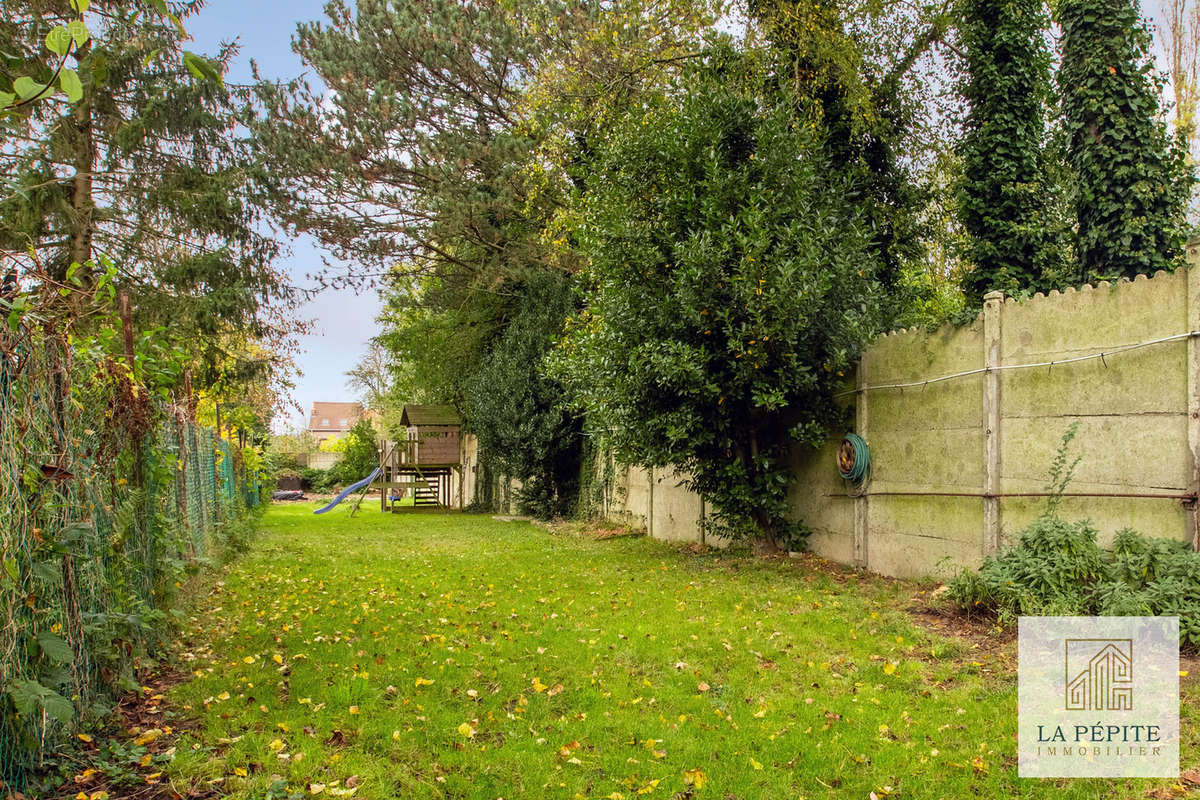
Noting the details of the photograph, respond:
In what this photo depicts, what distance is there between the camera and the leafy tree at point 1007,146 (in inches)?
457

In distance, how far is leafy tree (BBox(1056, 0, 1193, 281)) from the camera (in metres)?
10.8

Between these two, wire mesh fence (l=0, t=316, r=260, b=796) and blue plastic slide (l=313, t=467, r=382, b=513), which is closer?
wire mesh fence (l=0, t=316, r=260, b=796)

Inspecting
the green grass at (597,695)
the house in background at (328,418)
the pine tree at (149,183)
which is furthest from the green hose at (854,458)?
the house in background at (328,418)

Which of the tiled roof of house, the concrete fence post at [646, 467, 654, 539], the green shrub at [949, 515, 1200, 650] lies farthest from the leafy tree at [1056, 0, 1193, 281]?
the tiled roof of house

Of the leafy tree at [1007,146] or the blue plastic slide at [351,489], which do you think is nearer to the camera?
the leafy tree at [1007,146]

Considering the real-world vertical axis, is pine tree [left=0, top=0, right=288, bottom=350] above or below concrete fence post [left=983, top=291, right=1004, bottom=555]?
above

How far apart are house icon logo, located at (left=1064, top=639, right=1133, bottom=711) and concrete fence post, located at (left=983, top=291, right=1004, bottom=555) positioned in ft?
5.55

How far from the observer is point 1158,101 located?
10.9 meters

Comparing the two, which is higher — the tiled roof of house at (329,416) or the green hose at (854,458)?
the tiled roof of house at (329,416)

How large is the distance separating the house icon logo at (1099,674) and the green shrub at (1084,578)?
1.15 feet

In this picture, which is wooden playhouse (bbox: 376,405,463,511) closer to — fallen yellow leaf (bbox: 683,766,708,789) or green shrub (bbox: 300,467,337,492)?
green shrub (bbox: 300,467,337,492)

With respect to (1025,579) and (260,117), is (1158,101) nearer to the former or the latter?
(1025,579)

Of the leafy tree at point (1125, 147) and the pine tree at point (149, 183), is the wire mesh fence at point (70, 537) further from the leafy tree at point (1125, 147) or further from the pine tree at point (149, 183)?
Answer: the leafy tree at point (1125, 147)

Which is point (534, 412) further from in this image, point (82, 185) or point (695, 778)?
point (695, 778)
